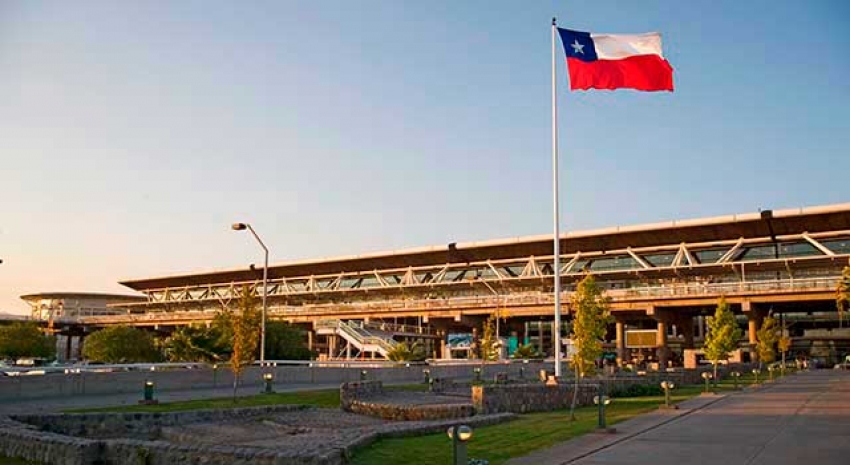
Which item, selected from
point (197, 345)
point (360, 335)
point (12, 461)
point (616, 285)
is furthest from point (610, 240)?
point (12, 461)

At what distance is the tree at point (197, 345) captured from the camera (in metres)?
50.9

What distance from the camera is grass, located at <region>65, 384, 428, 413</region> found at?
24.5 metres

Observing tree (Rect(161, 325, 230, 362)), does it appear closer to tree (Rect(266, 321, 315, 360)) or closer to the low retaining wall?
tree (Rect(266, 321, 315, 360))

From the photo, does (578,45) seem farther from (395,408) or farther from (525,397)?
(395,408)

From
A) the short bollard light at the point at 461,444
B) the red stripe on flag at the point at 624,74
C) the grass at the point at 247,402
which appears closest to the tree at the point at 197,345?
the grass at the point at 247,402

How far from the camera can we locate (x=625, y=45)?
97.3 ft

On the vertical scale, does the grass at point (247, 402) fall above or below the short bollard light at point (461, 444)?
below

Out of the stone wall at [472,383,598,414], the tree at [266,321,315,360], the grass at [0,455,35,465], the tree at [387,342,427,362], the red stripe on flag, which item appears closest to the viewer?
the grass at [0,455,35,465]

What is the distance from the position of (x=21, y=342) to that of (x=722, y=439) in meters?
90.0

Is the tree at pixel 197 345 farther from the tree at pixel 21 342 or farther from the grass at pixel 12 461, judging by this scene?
the tree at pixel 21 342

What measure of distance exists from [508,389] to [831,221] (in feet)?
211

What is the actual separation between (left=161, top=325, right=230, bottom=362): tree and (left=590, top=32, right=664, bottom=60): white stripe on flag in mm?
33330

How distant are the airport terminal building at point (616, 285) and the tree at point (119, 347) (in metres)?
15.6

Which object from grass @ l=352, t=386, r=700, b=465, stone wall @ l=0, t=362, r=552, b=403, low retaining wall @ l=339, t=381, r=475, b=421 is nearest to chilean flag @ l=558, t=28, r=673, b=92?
grass @ l=352, t=386, r=700, b=465
